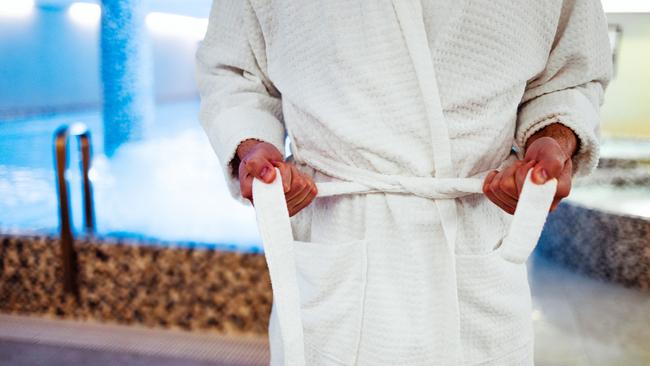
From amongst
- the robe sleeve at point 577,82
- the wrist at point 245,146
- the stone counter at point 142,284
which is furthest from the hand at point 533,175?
the stone counter at point 142,284

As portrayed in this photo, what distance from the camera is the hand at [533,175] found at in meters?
0.68

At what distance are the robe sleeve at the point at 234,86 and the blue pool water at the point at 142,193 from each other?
136 centimetres

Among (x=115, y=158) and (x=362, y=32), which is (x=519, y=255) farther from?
(x=115, y=158)

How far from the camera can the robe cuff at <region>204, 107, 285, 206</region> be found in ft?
2.94

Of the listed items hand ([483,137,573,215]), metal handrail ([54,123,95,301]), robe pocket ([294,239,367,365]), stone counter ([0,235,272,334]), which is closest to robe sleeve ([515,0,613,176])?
hand ([483,137,573,215])

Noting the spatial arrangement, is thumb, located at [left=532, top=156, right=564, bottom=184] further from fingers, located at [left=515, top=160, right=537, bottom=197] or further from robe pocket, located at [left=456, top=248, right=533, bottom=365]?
robe pocket, located at [left=456, top=248, right=533, bottom=365]

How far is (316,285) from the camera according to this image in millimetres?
Answer: 888

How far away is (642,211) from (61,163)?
3273mm

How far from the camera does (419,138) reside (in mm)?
818

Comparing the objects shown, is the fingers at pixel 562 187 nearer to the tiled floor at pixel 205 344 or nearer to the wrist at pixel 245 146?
the wrist at pixel 245 146

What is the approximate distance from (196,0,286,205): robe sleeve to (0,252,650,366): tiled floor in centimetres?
141

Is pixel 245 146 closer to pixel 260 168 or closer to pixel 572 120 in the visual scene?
pixel 260 168

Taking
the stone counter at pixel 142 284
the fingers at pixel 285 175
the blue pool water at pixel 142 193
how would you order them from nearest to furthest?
the fingers at pixel 285 175, the stone counter at pixel 142 284, the blue pool water at pixel 142 193

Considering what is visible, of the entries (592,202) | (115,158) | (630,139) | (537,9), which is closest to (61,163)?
(537,9)
